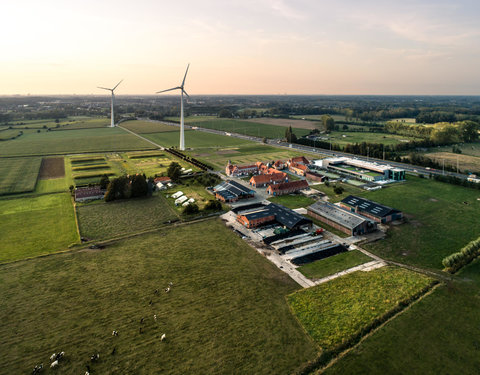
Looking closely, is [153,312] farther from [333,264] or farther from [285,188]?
[285,188]

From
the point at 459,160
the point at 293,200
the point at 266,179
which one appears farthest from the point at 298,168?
the point at 459,160

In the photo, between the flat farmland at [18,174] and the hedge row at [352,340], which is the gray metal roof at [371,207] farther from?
the flat farmland at [18,174]

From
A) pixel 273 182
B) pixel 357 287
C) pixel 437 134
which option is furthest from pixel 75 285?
pixel 437 134

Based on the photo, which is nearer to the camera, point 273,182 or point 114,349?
point 114,349

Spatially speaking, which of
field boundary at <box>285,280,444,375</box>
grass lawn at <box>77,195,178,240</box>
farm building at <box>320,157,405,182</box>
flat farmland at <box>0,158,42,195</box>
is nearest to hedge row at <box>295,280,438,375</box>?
field boundary at <box>285,280,444,375</box>

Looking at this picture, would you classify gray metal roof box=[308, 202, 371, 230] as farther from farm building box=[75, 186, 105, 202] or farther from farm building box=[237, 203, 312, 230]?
farm building box=[75, 186, 105, 202]

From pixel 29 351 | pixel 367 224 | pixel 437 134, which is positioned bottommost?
pixel 29 351

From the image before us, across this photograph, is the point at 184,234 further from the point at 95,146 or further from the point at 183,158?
the point at 95,146
